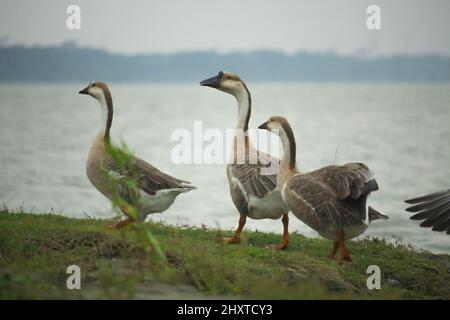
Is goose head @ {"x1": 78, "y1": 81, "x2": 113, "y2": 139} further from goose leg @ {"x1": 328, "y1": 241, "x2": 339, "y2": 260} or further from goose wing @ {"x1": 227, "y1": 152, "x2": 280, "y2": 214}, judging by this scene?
goose leg @ {"x1": 328, "y1": 241, "x2": 339, "y2": 260}

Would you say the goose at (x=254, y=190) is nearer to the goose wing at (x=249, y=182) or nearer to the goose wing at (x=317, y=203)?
the goose wing at (x=249, y=182)

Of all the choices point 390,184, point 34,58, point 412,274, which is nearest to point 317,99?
point 390,184

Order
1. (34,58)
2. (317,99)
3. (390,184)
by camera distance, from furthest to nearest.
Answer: (317,99), (390,184), (34,58)

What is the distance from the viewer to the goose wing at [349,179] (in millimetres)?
8617

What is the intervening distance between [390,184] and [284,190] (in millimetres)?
21189

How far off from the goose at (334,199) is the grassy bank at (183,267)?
398mm

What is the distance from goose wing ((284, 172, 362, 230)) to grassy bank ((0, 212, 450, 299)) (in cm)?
52

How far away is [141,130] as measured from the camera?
56.3 metres

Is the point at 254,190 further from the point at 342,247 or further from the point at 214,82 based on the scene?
the point at 214,82

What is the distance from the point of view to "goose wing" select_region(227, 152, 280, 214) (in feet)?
31.0

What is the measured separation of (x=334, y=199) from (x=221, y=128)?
38.5 metres

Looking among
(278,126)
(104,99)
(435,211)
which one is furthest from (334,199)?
(104,99)
